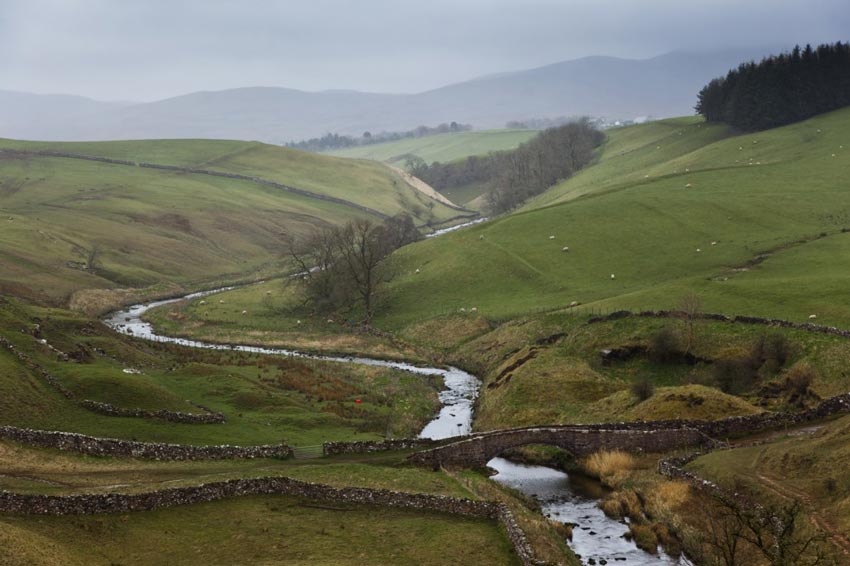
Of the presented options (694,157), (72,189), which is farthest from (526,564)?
(72,189)

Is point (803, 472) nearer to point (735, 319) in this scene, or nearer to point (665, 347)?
point (665, 347)

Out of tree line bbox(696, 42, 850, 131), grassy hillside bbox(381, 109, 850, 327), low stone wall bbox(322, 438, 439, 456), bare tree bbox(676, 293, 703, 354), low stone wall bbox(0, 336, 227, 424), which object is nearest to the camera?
low stone wall bbox(322, 438, 439, 456)

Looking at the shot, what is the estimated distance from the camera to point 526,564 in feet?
110

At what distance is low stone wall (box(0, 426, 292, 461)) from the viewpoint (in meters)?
42.1

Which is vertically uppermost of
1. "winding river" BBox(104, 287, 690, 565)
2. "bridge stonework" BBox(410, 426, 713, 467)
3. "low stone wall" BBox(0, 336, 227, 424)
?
"low stone wall" BBox(0, 336, 227, 424)

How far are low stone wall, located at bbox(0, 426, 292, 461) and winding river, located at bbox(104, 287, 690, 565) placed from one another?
16287 millimetres

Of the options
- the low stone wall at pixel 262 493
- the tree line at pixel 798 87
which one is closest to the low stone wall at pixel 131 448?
the low stone wall at pixel 262 493

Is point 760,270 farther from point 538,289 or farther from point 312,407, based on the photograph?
point 312,407

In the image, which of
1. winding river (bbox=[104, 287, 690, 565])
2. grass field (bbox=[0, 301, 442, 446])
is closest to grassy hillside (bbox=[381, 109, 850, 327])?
winding river (bbox=[104, 287, 690, 565])

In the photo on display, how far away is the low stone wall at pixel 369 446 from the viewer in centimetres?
4928

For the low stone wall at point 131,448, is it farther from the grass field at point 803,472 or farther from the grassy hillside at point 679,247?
the grassy hillside at point 679,247

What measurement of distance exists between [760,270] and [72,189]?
482 feet

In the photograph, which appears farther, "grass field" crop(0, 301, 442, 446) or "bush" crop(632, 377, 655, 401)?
Answer: "bush" crop(632, 377, 655, 401)

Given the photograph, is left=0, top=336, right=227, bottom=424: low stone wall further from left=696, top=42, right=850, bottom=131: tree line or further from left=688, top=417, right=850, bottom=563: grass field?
left=696, top=42, right=850, bottom=131: tree line
